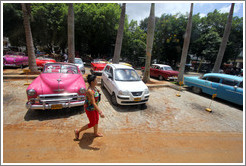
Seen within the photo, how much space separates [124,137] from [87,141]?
3.13ft

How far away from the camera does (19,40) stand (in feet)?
82.7

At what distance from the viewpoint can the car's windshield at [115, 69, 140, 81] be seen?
585 cm

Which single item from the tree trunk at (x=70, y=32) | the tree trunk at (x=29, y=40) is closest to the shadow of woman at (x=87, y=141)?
the tree trunk at (x=70, y=32)

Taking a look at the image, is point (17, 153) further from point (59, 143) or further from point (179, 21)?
point (179, 21)

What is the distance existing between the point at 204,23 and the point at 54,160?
29.5 metres

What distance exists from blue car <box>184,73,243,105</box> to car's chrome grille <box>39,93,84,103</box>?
712cm

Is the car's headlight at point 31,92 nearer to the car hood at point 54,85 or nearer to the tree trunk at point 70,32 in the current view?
the car hood at point 54,85

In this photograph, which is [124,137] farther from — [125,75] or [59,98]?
[125,75]

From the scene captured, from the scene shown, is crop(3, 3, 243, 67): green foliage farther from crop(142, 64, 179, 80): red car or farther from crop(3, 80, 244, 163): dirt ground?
crop(3, 80, 244, 163): dirt ground

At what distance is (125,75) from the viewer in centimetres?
606

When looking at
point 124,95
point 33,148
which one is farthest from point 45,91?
point 124,95

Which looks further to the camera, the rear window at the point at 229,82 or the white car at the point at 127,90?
Result: the rear window at the point at 229,82

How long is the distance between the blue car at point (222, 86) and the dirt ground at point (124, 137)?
1603 mm

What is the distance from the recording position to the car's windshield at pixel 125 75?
5.85 meters
